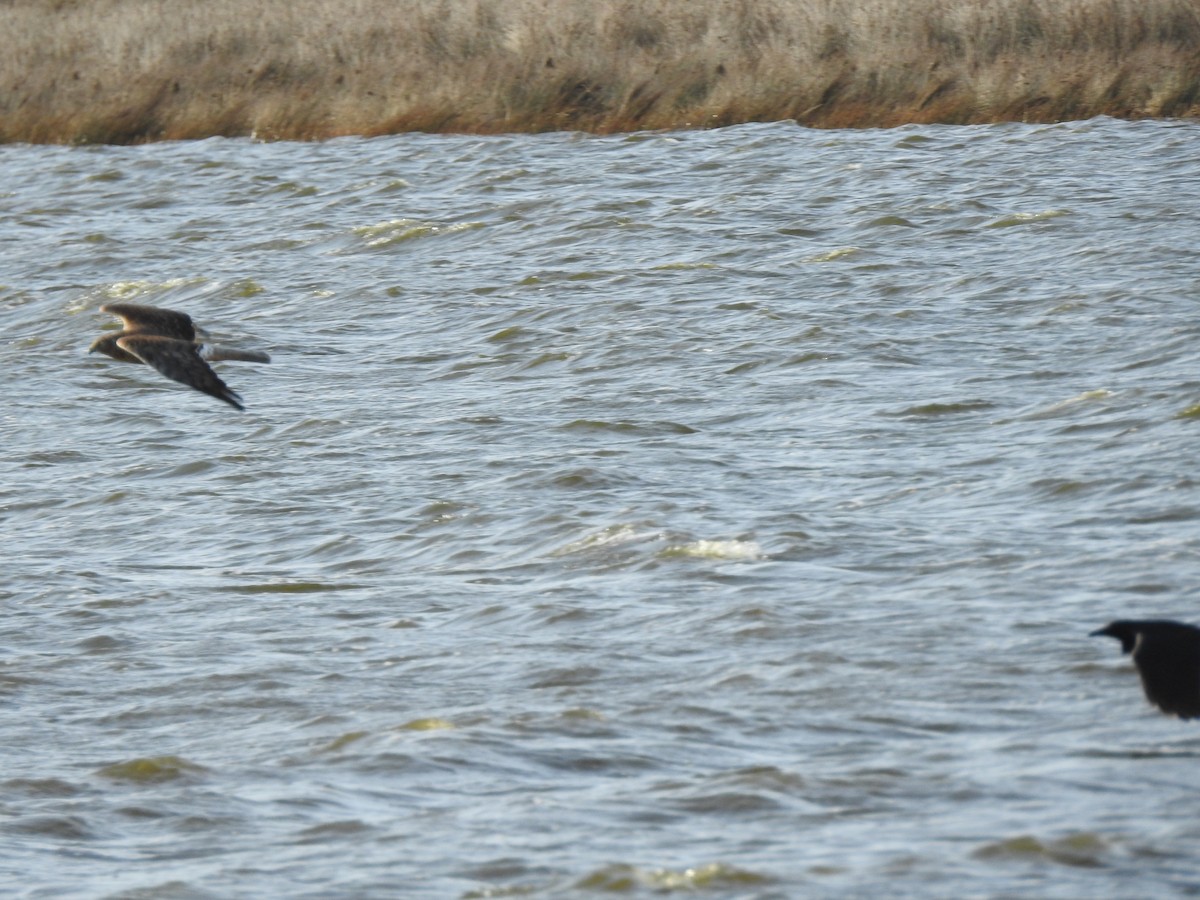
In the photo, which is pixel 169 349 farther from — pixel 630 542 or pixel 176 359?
pixel 630 542

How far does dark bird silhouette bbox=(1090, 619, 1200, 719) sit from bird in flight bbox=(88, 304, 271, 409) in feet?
15.1

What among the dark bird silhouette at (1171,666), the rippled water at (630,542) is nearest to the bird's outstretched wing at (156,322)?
the rippled water at (630,542)

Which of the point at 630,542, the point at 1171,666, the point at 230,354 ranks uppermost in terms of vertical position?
the point at 230,354

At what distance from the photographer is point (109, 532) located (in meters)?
14.3

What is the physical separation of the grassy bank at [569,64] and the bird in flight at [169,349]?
14714 mm

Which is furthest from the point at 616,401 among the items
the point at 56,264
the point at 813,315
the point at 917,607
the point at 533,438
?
the point at 56,264

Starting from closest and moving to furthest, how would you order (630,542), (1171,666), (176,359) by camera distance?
(1171,666) < (176,359) < (630,542)

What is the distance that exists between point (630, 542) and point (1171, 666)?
200 inches

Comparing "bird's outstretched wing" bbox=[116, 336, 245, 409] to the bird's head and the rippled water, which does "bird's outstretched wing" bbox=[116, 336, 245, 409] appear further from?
the bird's head

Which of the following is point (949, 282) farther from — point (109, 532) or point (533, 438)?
point (109, 532)

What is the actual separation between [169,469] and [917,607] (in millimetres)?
6934

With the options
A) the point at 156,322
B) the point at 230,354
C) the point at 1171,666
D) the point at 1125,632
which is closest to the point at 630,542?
the point at 230,354

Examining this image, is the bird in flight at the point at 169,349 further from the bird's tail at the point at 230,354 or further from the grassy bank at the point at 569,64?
the grassy bank at the point at 569,64

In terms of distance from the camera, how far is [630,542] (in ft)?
41.6
